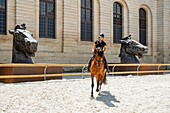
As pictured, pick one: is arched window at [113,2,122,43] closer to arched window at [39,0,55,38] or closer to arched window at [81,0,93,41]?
arched window at [81,0,93,41]

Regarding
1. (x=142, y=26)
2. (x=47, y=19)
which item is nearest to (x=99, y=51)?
(x=47, y=19)

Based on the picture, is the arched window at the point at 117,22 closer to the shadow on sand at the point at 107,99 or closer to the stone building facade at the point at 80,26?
the stone building facade at the point at 80,26

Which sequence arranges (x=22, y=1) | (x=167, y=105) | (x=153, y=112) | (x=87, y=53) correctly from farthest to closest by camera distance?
1. (x=87, y=53)
2. (x=22, y=1)
3. (x=167, y=105)
4. (x=153, y=112)

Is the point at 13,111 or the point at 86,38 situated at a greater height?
the point at 86,38

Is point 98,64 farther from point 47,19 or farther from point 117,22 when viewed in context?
point 117,22

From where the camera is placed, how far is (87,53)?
2214 cm

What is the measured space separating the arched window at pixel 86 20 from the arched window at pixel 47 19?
3.00 meters

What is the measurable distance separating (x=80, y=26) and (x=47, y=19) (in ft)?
10.3

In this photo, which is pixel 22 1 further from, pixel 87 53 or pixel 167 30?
pixel 167 30

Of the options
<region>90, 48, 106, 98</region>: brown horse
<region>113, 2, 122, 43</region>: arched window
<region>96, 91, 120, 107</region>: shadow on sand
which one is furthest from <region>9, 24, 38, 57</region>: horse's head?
<region>113, 2, 122, 43</region>: arched window

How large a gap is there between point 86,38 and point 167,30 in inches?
439

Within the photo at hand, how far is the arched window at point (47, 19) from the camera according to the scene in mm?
19922

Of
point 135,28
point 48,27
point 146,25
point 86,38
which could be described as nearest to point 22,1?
point 48,27

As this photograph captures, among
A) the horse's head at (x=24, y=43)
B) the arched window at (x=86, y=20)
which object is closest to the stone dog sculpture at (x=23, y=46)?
the horse's head at (x=24, y=43)
